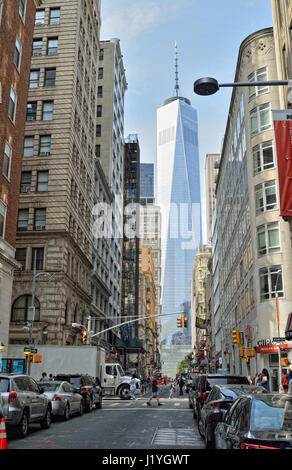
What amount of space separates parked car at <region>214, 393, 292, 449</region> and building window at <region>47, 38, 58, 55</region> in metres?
48.6

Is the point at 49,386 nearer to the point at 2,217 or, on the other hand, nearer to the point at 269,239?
the point at 2,217

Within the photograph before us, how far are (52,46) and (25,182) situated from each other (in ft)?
49.9

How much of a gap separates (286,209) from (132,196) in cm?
8440

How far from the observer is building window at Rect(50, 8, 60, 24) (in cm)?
5181

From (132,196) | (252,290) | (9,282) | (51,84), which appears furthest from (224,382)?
(132,196)

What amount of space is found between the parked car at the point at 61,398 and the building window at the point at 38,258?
23604 millimetres

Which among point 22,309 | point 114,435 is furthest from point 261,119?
point 114,435

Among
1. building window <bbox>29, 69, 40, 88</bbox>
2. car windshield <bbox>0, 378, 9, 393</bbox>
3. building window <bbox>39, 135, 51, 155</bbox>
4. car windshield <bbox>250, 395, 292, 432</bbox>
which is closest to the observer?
car windshield <bbox>250, 395, 292, 432</bbox>

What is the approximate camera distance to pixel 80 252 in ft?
165

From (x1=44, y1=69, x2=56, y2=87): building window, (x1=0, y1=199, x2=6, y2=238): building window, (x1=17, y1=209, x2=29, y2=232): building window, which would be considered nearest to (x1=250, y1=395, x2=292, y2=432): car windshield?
(x1=0, y1=199, x2=6, y2=238): building window

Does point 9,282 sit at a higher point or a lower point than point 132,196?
lower

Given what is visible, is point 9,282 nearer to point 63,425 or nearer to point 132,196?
point 63,425

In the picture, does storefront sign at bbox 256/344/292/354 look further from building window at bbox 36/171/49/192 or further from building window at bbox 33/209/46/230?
building window at bbox 36/171/49/192

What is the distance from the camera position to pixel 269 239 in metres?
39.4
